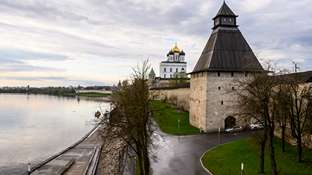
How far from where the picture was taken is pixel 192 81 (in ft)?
135

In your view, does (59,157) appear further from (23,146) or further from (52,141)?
(52,141)

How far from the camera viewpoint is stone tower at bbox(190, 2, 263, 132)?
35406mm

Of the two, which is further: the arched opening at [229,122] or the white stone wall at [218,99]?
the arched opening at [229,122]

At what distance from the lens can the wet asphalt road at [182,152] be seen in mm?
20797

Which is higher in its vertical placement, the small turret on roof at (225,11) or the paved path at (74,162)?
the small turret on roof at (225,11)

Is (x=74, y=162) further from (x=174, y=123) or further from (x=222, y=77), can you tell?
(x=174, y=123)

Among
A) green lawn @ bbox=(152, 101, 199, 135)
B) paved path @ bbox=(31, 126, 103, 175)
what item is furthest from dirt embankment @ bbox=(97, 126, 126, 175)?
green lawn @ bbox=(152, 101, 199, 135)

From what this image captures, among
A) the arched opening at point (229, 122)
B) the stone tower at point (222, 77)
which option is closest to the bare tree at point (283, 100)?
the stone tower at point (222, 77)

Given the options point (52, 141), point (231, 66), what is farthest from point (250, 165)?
point (52, 141)

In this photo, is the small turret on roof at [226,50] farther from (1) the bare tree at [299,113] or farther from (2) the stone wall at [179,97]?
(1) the bare tree at [299,113]

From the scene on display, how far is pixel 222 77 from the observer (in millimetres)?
35562

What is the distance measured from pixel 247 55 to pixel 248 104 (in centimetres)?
1687

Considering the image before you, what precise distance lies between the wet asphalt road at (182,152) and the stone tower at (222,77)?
250 cm

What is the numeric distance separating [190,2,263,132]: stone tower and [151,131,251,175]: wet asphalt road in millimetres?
2501
